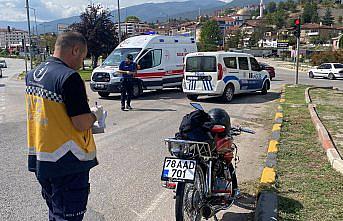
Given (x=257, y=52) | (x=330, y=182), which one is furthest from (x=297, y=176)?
(x=257, y=52)

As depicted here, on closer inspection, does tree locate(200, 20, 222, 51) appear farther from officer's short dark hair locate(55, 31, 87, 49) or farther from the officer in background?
officer's short dark hair locate(55, 31, 87, 49)

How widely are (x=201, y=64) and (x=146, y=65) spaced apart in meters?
2.97

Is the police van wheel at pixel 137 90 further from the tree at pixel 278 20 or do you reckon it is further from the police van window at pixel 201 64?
the tree at pixel 278 20

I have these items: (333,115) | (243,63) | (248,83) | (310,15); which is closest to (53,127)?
(333,115)

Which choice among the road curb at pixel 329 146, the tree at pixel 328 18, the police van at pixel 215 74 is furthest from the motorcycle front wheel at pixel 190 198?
the tree at pixel 328 18

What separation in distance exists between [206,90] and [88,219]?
1053 cm

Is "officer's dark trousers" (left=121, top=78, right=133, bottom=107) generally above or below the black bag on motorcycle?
below

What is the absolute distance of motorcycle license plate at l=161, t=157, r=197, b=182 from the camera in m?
3.57

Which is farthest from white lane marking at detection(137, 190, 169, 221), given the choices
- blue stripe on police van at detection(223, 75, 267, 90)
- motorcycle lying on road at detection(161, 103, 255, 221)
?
blue stripe on police van at detection(223, 75, 267, 90)

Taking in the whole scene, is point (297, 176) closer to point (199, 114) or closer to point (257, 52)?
point (199, 114)

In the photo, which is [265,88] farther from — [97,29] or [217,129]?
[97,29]

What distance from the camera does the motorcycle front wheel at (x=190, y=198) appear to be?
11.9 ft

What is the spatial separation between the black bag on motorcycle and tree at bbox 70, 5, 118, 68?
34600 millimetres

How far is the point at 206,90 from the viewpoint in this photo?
14.5m
